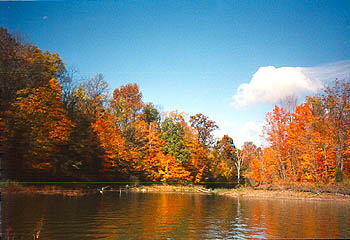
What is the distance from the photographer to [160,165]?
165ft

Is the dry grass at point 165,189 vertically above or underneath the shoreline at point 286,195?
underneath

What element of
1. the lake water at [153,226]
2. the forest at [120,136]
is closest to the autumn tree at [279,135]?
the forest at [120,136]

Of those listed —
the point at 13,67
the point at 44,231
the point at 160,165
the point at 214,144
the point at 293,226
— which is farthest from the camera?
the point at 214,144

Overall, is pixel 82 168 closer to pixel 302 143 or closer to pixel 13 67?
pixel 13 67

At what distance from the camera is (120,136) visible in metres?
46.7

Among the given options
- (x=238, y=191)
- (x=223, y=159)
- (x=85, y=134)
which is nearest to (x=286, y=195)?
(x=238, y=191)

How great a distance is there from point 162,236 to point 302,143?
34724 millimetres

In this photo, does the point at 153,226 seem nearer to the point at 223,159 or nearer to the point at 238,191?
the point at 238,191

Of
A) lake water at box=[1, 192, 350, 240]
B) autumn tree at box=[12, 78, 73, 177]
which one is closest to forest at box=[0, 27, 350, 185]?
autumn tree at box=[12, 78, 73, 177]

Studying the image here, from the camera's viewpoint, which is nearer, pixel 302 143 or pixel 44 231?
pixel 44 231

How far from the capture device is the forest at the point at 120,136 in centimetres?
2900

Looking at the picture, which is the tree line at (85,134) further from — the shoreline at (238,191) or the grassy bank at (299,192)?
the grassy bank at (299,192)

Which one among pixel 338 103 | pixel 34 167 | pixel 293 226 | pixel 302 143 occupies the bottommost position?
pixel 293 226

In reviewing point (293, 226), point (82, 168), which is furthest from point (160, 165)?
point (293, 226)
